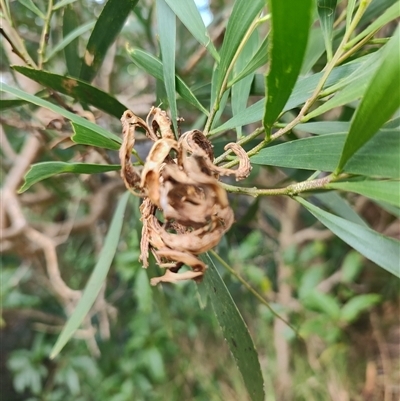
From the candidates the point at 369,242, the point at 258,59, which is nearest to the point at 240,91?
the point at 258,59

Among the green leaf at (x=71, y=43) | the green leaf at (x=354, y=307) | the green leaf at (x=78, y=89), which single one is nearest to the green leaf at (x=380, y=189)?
the green leaf at (x=78, y=89)

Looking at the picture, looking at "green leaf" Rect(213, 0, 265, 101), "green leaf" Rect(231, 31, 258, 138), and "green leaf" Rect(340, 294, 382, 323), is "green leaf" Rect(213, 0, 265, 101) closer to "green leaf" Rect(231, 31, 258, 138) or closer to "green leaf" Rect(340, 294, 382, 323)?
"green leaf" Rect(231, 31, 258, 138)

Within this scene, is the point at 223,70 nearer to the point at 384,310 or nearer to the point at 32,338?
the point at 384,310

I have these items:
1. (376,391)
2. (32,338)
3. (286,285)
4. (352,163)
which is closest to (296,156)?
(352,163)

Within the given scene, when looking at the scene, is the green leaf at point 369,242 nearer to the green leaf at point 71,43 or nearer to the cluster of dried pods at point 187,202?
the cluster of dried pods at point 187,202

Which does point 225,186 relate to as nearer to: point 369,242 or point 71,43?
point 369,242

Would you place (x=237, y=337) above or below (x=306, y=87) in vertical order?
below
